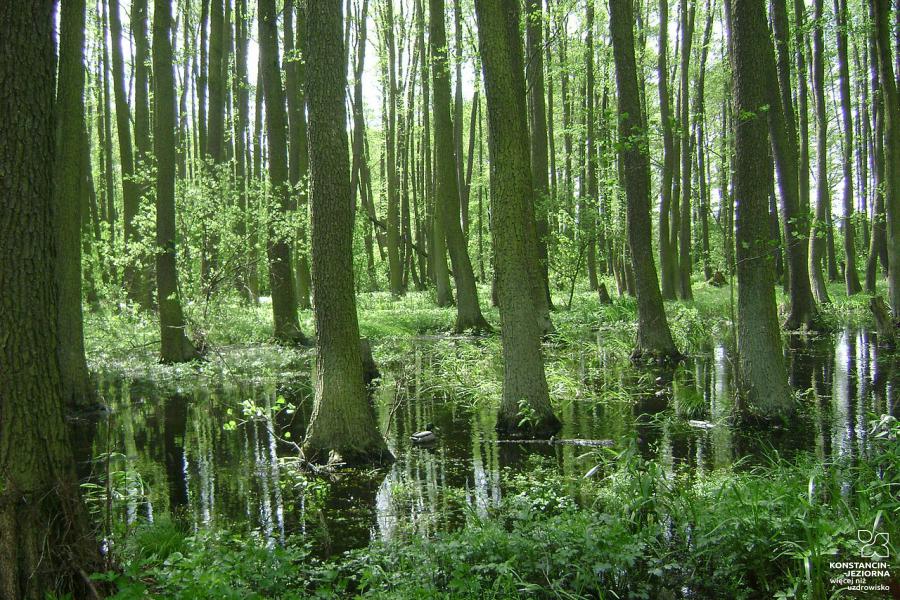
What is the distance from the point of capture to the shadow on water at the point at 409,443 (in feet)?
20.5

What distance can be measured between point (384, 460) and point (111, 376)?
848 cm

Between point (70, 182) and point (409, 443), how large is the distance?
598cm

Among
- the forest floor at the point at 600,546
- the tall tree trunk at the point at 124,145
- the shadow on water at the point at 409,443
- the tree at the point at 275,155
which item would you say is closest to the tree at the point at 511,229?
the shadow on water at the point at 409,443

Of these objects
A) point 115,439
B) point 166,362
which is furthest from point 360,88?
point 115,439

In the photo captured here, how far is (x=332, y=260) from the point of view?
7.52 meters

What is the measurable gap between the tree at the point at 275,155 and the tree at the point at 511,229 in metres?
7.73

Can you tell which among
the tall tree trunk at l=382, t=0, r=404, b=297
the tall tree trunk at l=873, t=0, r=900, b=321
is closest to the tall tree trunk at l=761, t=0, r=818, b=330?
the tall tree trunk at l=873, t=0, r=900, b=321

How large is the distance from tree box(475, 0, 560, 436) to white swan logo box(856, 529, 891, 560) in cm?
474

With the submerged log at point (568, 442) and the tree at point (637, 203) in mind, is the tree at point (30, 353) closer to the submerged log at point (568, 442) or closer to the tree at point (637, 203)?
the submerged log at point (568, 442)

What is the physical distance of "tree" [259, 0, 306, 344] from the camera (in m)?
15.5

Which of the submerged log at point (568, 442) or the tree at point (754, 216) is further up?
the tree at point (754, 216)

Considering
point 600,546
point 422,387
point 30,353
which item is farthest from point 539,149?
point 30,353

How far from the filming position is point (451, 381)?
13039 millimetres

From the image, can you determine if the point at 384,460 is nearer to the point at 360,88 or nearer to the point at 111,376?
the point at 111,376
